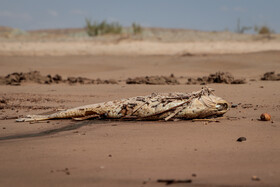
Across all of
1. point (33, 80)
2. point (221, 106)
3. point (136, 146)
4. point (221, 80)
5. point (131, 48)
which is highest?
point (131, 48)

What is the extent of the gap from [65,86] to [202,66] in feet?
17.6

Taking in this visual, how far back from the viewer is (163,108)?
17.8ft

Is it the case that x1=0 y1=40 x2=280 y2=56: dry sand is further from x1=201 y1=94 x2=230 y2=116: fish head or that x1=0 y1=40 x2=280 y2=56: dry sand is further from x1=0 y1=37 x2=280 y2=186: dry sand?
x1=201 y1=94 x2=230 y2=116: fish head

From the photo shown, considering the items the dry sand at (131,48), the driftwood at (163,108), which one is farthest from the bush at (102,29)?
the driftwood at (163,108)

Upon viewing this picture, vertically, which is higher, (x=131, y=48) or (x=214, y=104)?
(x=131, y=48)

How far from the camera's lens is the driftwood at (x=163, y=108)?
5.39 metres

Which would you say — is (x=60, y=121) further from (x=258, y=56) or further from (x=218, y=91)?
(x=258, y=56)

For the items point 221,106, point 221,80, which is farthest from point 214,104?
point 221,80

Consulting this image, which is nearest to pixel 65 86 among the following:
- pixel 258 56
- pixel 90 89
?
pixel 90 89

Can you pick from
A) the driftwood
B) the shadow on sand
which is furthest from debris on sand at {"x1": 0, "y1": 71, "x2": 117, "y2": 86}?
the shadow on sand

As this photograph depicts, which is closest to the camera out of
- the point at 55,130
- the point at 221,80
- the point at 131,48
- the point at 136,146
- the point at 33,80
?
the point at 136,146

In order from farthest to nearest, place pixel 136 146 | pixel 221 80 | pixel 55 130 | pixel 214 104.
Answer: pixel 221 80 < pixel 214 104 < pixel 55 130 < pixel 136 146

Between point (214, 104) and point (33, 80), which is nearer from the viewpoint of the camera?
point (214, 104)

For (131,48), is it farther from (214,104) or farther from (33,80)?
(214,104)
